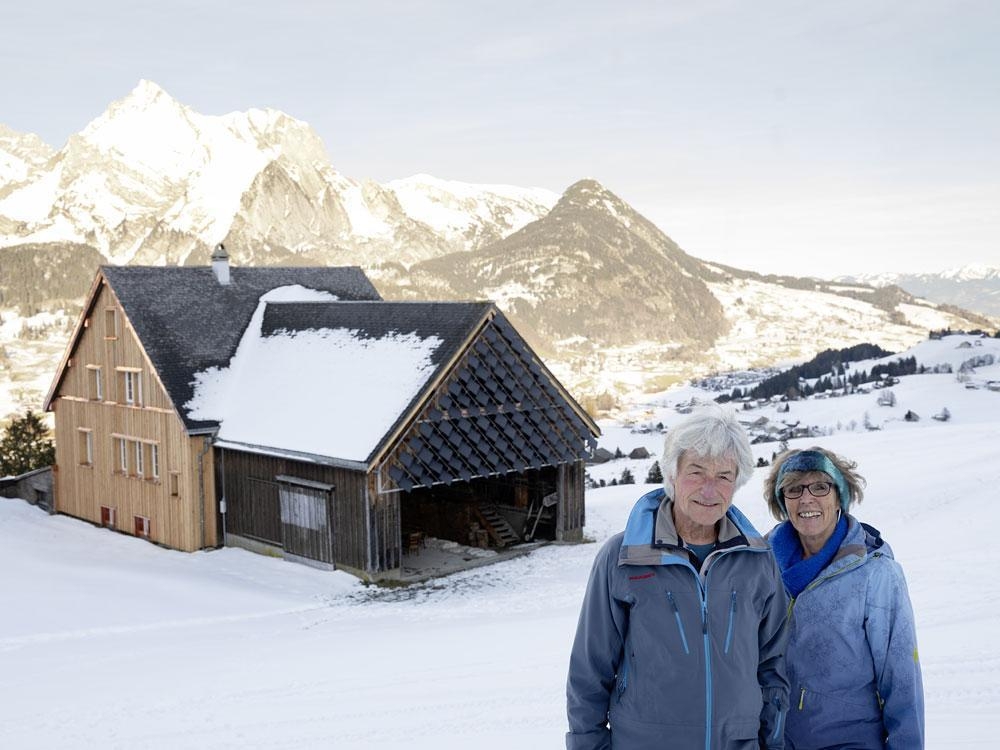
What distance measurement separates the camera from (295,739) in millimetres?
9648

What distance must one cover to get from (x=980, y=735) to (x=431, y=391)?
13006 millimetres

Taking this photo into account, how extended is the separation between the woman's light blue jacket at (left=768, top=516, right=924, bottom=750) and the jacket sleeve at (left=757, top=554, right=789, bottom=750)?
1.08 feet

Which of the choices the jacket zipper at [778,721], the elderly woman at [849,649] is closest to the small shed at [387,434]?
the elderly woman at [849,649]

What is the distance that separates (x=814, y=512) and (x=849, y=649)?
69cm

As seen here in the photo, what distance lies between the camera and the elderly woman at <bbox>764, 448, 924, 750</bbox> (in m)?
4.63

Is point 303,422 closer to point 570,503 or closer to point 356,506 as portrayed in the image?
point 356,506

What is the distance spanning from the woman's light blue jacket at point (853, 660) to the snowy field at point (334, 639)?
3980 millimetres

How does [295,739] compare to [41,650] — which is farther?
[41,650]

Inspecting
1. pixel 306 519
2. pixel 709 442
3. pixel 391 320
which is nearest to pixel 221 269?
pixel 391 320

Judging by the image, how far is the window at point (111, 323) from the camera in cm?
2436

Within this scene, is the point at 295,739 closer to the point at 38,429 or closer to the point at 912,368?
the point at 38,429

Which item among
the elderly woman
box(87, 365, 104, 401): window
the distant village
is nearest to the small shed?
box(87, 365, 104, 401): window

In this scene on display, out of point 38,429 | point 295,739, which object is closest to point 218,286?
point 38,429

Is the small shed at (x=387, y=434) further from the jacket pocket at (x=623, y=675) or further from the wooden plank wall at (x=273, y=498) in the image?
the jacket pocket at (x=623, y=675)
